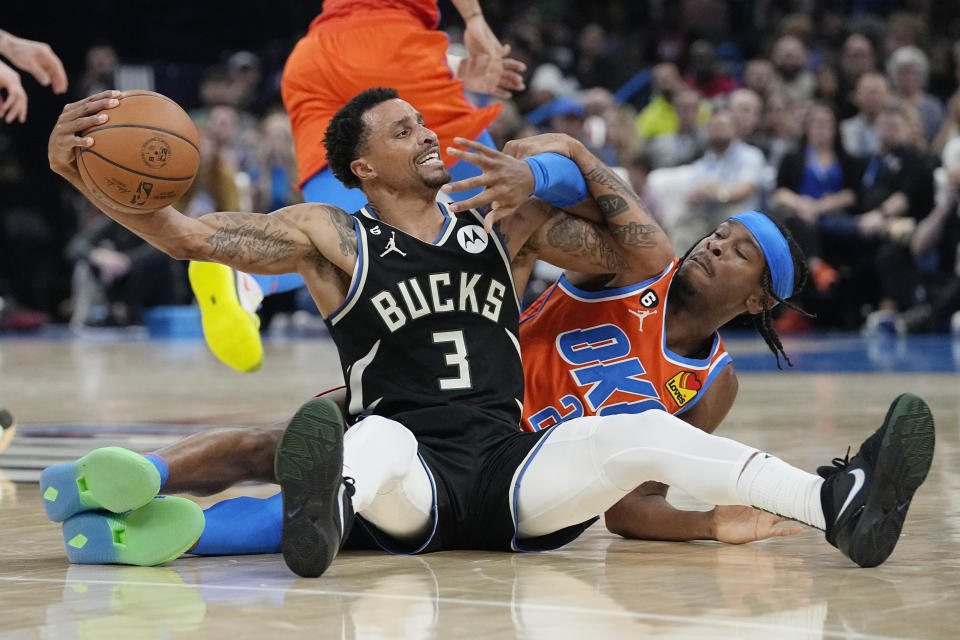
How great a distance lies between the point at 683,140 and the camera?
13.0 meters

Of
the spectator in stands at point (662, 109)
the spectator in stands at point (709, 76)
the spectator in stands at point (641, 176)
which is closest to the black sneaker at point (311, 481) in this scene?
the spectator in stands at point (641, 176)

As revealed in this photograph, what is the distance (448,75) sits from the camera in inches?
212

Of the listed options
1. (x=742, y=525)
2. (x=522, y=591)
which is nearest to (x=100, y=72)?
(x=742, y=525)

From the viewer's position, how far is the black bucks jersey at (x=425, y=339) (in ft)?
11.7

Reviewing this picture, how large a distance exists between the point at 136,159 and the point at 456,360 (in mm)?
956

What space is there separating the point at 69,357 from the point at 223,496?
7209 millimetres

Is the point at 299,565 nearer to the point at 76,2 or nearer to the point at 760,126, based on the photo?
the point at 760,126

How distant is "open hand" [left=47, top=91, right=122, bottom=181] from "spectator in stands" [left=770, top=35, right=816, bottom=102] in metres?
10.3

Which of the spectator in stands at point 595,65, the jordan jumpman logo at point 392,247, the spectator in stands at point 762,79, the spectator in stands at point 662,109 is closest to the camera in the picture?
the jordan jumpman logo at point 392,247

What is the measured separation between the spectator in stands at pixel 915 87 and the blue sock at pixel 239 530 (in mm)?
9885

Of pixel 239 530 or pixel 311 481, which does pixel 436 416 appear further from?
pixel 311 481

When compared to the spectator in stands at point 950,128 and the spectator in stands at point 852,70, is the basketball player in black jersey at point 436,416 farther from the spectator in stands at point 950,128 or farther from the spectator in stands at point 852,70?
the spectator in stands at point 852,70

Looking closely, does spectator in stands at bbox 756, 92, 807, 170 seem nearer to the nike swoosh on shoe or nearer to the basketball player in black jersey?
the basketball player in black jersey

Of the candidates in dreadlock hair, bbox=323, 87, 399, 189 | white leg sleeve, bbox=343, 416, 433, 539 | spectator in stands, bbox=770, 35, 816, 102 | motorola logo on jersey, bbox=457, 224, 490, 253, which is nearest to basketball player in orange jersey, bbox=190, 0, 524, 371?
dreadlock hair, bbox=323, 87, 399, 189
